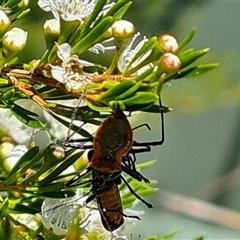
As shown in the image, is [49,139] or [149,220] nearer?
[49,139]

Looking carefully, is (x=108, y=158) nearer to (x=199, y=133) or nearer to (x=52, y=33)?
(x=52, y=33)

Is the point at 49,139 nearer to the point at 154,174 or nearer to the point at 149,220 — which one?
the point at 149,220

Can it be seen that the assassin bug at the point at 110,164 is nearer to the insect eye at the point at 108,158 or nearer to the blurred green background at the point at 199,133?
the insect eye at the point at 108,158

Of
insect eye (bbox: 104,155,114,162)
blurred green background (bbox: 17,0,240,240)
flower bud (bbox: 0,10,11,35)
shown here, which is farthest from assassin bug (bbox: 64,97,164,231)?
blurred green background (bbox: 17,0,240,240)

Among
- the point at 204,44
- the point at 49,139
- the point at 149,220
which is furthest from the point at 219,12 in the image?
the point at 49,139

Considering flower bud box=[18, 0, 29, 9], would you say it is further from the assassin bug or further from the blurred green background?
the blurred green background

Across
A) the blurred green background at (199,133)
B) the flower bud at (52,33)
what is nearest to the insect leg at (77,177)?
the flower bud at (52,33)
